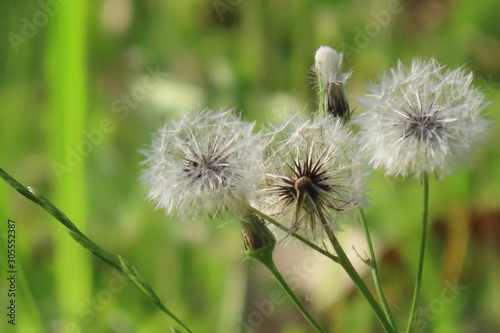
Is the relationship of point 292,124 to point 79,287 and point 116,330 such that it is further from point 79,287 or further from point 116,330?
point 116,330

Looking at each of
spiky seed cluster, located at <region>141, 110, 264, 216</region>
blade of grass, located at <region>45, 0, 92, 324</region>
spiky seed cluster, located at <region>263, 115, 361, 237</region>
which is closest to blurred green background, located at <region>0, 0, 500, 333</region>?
blade of grass, located at <region>45, 0, 92, 324</region>

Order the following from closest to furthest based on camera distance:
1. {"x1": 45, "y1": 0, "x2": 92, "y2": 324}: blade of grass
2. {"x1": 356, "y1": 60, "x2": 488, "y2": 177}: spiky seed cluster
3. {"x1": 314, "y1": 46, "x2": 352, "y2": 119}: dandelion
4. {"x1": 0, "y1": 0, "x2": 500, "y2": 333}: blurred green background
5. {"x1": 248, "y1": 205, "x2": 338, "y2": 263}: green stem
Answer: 1. {"x1": 248, "y1": 205, "x2": 338, "y2": 263}: green stem
2. {"x1": 356, "y1": 60, "x2": 488, "y2": 177}: spiky seed cluster
3. {"x1": 314, "y1": 46, "x2": 352, "y2": 119}: dandelion
4. {"x1": 45, "y1": 0, "x2": 92, "y2": 324}: blade of grass
5. {"x1": 0, "y1": 0, "x2": 500, "y2": 333}: blurred green background

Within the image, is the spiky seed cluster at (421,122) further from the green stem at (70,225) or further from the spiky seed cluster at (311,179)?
the green stem at (70,225)

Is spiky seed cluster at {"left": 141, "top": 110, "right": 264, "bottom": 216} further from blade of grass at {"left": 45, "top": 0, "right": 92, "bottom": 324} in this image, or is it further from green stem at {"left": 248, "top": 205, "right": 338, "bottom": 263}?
blade of grass at {"left": 45, "top": 0, "right": 92, "bottom": 324}

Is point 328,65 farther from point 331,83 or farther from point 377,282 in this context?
point 377,282

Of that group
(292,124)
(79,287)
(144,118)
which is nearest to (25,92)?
(144,118)

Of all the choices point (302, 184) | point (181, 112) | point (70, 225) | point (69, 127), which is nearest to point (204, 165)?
point (302, 184)
